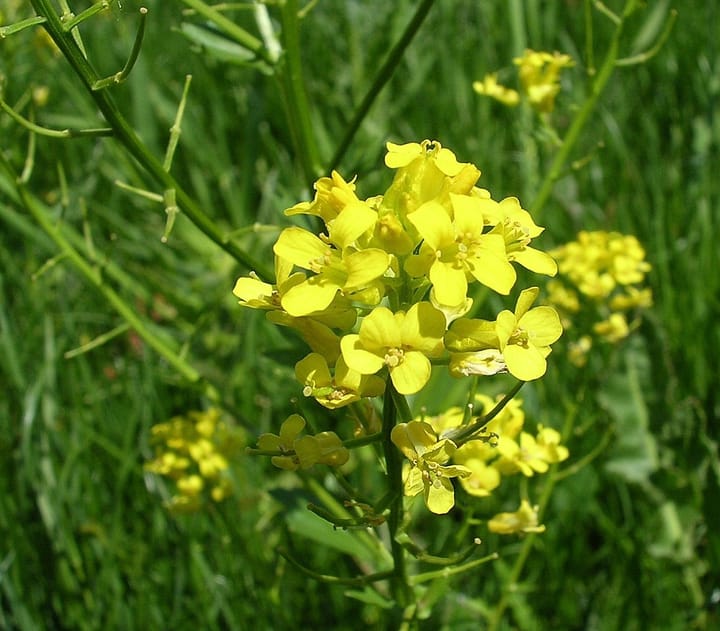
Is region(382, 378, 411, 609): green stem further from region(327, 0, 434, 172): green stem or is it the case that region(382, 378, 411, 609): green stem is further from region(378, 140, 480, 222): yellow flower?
region(327, 0, 434, 172): green stem

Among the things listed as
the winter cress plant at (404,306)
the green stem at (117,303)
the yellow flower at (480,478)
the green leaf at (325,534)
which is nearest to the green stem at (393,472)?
the winter cress plant at (404,306)

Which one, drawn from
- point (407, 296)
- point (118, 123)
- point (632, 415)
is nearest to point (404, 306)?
point (407, 296)

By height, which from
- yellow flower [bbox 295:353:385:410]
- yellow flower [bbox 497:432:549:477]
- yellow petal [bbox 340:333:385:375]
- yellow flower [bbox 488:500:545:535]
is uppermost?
yellow petal [bbox 340:333:385:375]

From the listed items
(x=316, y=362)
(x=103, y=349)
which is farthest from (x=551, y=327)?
(x=103, y=349)

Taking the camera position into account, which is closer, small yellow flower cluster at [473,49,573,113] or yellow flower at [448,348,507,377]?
yellow flower at [448,348,507,377]

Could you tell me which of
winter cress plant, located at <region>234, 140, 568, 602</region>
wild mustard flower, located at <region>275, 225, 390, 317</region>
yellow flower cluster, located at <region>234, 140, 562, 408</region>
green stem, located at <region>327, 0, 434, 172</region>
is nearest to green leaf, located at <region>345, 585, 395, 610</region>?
winter cress plant, located at <region>234, 140, 568, 602</region>

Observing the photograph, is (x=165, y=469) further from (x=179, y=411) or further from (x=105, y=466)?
(x=179, y=411)

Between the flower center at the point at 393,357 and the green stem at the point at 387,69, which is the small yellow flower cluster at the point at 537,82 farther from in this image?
the flower center at the point at 393,357
